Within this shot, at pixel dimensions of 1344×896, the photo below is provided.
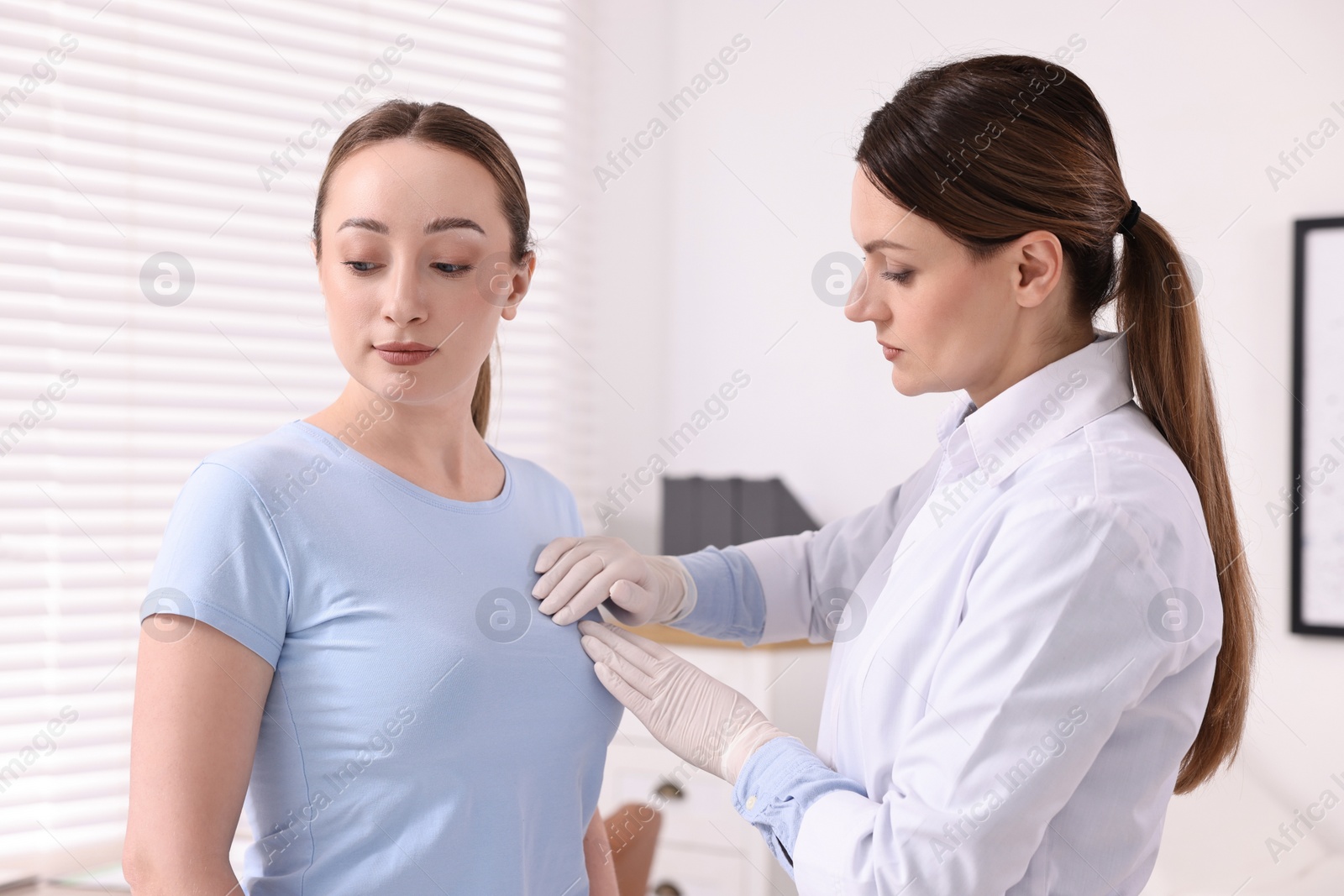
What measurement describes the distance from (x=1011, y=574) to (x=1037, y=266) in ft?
1.10

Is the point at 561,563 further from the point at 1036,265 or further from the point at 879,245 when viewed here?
the point at 1036,265

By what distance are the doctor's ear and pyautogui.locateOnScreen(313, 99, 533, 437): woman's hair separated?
548 mm

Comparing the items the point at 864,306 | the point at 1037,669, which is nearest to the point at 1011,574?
the point at 1037,669

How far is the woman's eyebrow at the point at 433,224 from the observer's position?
1.07 meters

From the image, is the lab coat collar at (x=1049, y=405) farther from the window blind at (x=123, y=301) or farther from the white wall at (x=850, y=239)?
the window blind at (x=123, y=301)

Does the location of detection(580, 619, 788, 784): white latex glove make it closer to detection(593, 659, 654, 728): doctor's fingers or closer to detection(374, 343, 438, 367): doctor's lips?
detection(593, 659, 654, 728): doctor's fingers

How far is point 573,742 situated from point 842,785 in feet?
0.95

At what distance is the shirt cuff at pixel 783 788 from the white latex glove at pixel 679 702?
52mm

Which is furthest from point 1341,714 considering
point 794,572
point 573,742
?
point 573,742

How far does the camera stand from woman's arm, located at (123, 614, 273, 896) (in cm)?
88

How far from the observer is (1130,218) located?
1.14m

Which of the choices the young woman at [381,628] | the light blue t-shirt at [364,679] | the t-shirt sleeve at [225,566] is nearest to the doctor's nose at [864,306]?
the young woman at [381,628]

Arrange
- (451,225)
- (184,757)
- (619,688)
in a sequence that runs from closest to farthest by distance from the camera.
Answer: (184,757)
(451,225)
(619,688)

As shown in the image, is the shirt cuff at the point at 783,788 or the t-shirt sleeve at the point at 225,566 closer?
the t-shirt sleeve at the point at 225,566
